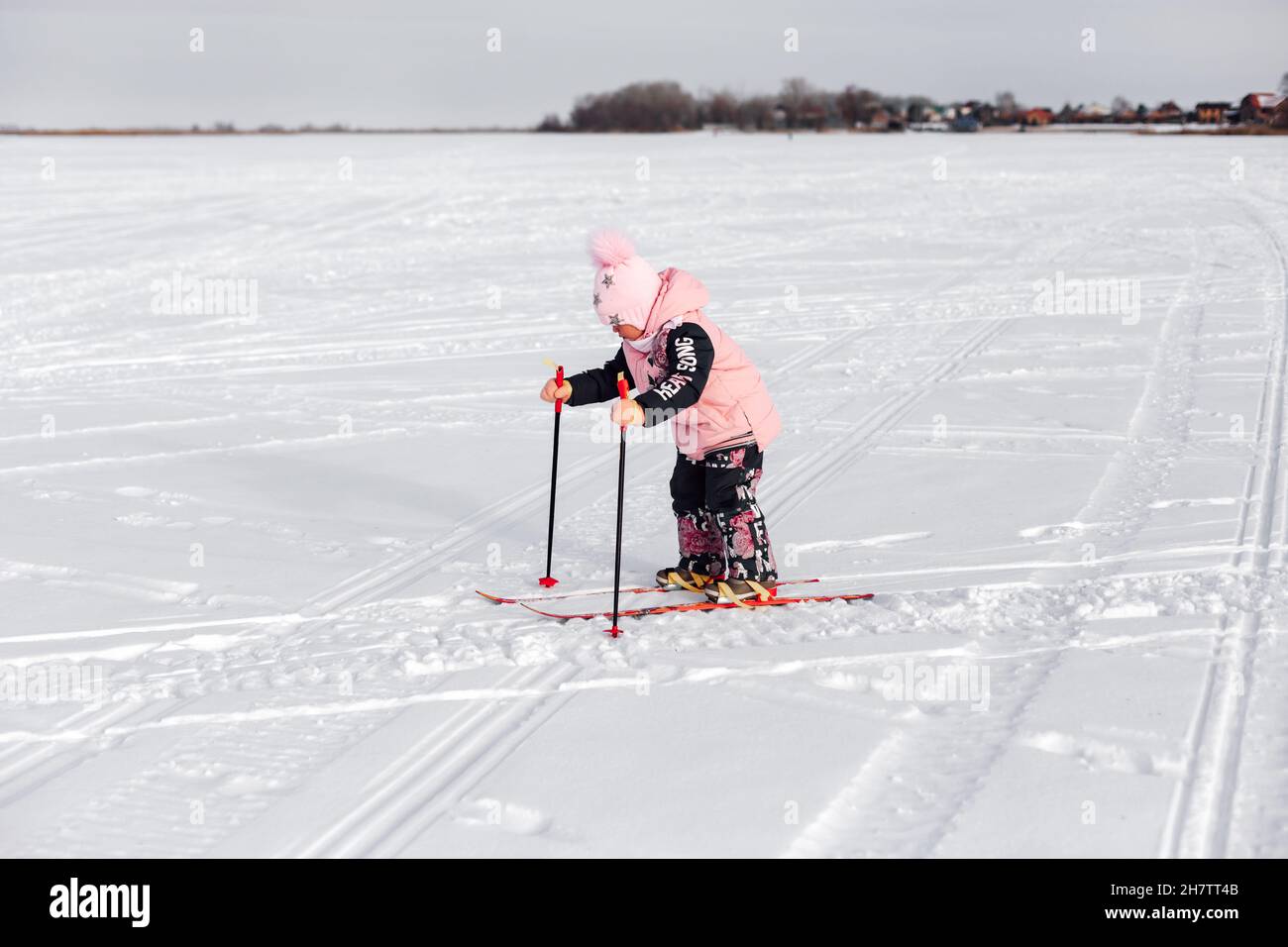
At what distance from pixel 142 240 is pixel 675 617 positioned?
14.5m

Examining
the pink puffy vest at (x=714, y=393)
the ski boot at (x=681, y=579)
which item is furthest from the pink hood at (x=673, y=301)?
the ski boot at (x=681, y=579)

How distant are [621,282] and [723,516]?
3.29 ft

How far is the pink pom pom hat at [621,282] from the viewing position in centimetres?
467

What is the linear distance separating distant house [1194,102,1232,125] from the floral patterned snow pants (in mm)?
53046

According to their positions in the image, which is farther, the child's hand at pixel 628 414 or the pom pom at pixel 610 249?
the pom pom at pixel 610 249

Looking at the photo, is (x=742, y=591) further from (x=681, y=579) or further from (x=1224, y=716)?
(x=1224, y=716)

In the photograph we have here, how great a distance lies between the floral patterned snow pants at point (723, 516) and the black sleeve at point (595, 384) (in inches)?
15.8

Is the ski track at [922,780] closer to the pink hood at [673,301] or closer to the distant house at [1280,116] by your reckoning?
the pink hood at [673,301]

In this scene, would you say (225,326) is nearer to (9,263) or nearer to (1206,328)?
(9,263)

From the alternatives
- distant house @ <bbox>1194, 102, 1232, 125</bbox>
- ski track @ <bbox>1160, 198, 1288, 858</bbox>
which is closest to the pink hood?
ski track @ <bbox>1160, 198, 1288, 858</bbox>

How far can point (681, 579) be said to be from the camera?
16.8 ft

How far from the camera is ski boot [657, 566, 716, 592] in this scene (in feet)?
16.8

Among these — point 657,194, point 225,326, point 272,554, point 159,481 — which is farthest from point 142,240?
point 272,554

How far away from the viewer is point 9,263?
15.1 metres
